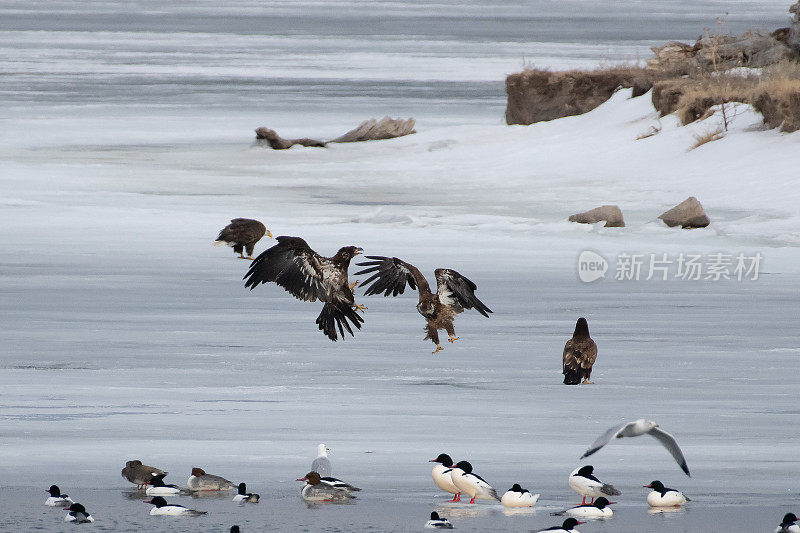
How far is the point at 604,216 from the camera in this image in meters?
15.5

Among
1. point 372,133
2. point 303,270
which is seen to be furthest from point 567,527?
point 372,133

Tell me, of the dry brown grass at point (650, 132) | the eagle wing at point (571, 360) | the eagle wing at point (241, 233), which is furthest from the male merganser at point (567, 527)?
the dry brown grass at point (650, 132)

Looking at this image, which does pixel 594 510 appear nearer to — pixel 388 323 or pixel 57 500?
pixel 57 500

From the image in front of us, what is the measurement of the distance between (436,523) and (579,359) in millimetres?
2976

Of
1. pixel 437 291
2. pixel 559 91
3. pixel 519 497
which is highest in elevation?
pixel 559 91

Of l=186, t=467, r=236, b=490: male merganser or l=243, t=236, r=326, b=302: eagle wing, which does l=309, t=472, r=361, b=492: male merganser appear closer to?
l=186, t=467, r=236, b=490: male merganser

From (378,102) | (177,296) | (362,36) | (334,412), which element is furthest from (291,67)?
(334,412)

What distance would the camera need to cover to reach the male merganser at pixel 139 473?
679 cm

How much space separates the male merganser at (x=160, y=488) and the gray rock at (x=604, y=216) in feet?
→ 30.6

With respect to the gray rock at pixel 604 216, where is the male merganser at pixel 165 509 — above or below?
below

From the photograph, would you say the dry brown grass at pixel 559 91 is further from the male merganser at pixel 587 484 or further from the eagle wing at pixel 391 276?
the male merganser at pixel 587 484

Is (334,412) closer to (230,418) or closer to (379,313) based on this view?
(230,418)

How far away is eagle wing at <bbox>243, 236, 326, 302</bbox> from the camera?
9758 mm

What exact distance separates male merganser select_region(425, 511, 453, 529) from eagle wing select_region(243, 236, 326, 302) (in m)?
3.71
